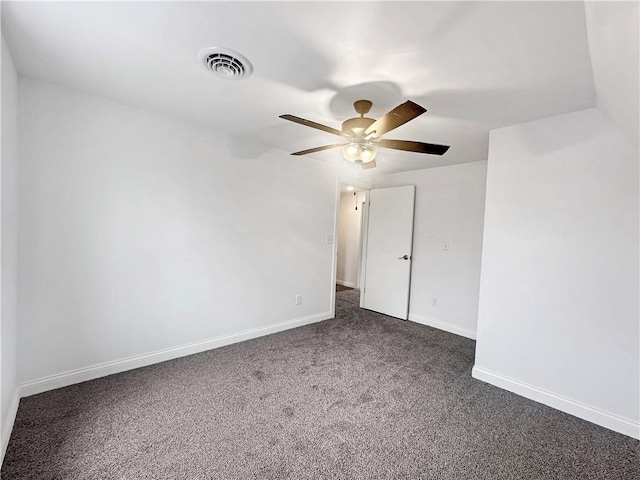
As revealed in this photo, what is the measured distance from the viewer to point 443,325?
151 inches

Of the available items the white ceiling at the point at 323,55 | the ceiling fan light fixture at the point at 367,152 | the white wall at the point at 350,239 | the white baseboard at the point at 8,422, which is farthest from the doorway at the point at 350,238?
the white baseboard at the point at 8,422

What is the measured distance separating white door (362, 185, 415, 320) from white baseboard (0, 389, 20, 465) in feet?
12.9

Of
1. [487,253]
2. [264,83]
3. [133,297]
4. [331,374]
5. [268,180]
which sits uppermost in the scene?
[264,83]

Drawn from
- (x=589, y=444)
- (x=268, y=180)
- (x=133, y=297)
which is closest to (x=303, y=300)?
(x=268, y=180)

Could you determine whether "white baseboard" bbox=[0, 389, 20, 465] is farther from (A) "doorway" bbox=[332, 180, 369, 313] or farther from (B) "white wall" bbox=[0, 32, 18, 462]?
(A) "doorway" bbox=[332, 180, 369, 313]

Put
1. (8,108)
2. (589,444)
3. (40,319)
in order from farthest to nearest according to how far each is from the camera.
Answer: (40,319) → (589,444) → (8,108)

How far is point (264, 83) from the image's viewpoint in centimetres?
194

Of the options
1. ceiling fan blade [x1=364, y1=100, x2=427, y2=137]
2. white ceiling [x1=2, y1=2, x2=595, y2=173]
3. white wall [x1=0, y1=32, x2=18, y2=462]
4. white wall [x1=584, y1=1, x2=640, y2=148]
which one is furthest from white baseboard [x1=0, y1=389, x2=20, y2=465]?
white wall [x1=584, y1=1, x2=640, y2=148]

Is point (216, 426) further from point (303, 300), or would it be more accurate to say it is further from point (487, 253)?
point (487, 253)

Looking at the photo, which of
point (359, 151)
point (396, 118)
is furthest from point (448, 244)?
point (396, 118)

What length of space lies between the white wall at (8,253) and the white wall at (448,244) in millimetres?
4048

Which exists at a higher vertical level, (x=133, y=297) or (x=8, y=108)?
(x=8, y=108)

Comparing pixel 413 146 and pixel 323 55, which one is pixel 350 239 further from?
pixel 323 55

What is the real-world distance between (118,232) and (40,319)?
801mm
